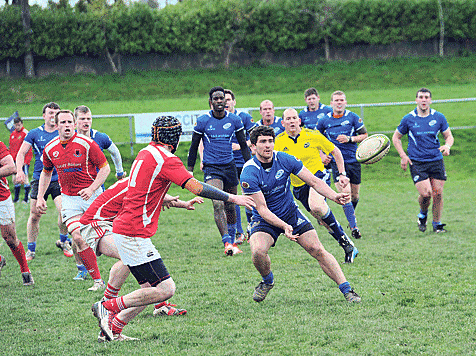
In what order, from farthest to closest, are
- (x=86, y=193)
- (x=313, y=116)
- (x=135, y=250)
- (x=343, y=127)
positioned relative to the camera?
(x=313, y=116) → (x=343, y=127) → (x=86, y=193) → (x=135, y=250)

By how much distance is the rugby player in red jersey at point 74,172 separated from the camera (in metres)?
7.27

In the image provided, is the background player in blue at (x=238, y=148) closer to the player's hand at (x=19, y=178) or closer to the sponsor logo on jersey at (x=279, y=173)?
the player's hand at (x=19, y=178)

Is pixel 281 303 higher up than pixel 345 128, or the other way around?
pixel 345 128

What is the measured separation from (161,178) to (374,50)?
38495 mm

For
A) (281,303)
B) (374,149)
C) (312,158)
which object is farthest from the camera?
(312,158)

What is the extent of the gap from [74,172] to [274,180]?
264 centimetres

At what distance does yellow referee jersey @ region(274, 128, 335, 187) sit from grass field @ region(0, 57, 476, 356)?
1412 millimetres

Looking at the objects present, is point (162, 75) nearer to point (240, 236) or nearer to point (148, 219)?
point (240, 236)

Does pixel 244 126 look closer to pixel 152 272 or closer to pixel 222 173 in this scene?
pixel 222 173

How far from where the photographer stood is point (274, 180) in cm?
639

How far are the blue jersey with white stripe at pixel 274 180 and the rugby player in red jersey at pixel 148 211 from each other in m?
0.91

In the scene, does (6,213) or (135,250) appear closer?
(135,250)

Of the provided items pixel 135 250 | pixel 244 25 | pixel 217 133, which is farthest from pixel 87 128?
pixel 244 25

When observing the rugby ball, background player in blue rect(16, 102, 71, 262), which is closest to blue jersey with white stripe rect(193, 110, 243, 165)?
background player in blue rect(16, 102, 71, 262)
